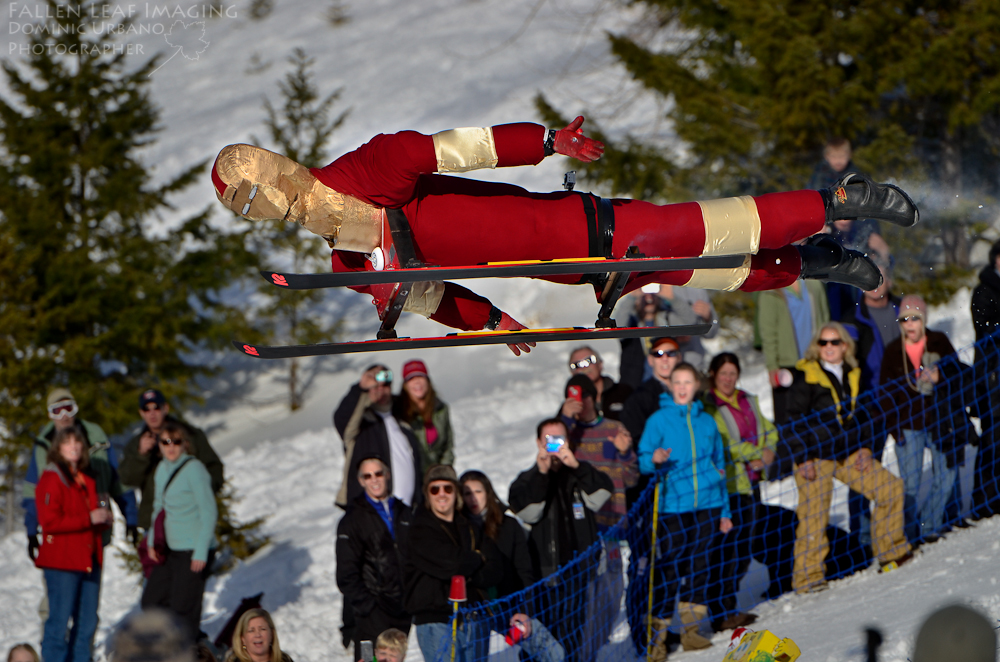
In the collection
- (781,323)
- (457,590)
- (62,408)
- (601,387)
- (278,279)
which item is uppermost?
(781,323)

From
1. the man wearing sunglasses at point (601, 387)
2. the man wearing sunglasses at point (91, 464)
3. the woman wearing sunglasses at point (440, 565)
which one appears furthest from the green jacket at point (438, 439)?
the man wearing sunglasses at point (91, 464)

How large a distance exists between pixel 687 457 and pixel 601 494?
1.93 ft

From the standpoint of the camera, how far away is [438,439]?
712 centimetres

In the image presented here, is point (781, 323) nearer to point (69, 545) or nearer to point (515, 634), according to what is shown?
point (515, 634)

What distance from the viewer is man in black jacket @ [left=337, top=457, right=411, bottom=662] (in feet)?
17.8

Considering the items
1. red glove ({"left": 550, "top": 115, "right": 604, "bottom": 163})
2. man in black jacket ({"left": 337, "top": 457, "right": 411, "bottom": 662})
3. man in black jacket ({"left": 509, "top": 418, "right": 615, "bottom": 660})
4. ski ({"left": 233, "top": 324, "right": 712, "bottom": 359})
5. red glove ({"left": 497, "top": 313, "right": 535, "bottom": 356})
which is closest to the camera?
red glove ({"left": 550, "top": 115, "right": 604, "bottom": 163})

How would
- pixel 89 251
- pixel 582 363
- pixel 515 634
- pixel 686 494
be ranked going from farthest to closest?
pixel 89 251
pixel 582 363
pixel 686 494
pixel 515 634

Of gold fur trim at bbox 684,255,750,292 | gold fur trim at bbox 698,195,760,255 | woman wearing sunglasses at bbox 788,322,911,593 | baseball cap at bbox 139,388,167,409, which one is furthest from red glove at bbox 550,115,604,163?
baseball cap at bbox 139,388,167,409

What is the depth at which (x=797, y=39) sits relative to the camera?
33.4ft

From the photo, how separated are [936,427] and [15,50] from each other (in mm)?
31507

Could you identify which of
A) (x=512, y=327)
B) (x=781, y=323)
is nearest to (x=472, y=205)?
(x=512, y=327)

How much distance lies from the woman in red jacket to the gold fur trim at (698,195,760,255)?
166 inches

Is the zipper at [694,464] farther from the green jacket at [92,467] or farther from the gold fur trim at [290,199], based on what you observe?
the green jacket at [92,467]

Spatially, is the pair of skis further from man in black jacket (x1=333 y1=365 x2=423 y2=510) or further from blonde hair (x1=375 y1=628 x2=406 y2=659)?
man in black jacket (x1=333 y1=365 x2=423 y2=510)
